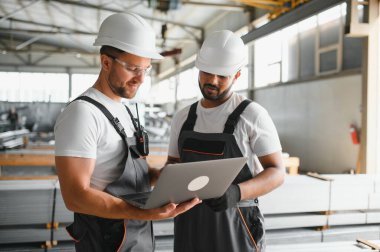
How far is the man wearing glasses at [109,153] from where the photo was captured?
127 centimetres

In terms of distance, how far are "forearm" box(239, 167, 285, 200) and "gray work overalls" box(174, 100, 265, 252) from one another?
0.30 ft

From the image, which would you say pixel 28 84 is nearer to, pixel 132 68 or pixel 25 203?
pixel 25 203

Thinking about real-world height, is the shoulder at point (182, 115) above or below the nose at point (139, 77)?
below

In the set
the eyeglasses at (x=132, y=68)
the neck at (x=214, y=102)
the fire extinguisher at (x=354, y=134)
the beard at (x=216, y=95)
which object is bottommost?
the fire extinguisher at (x=354, y=134)

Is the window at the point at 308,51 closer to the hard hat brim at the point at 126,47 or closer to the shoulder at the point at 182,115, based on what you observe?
the shoulder at the point at 182,115

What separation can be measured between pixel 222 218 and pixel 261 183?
25 centimetres

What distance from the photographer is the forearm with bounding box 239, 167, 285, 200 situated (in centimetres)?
164

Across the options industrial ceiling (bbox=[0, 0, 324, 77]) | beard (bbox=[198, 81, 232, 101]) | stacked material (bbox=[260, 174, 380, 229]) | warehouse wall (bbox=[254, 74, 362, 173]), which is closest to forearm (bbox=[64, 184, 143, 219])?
beard (bbox=[198, 81, 232, 101])

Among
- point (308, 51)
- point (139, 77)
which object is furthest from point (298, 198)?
point (308, 51)

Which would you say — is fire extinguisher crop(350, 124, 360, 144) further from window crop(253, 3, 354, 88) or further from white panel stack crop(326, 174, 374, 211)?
white panel stack crop(326, 174, 374, 211)

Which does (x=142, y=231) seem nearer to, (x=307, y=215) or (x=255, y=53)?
(x=307, y=215)

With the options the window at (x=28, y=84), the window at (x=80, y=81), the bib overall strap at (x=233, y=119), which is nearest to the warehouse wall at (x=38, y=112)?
the window at (x=28, y=84)

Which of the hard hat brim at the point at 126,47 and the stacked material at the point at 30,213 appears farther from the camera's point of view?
the stacked material at the point at 30,213

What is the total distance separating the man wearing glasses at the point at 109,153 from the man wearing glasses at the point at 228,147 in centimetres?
34
